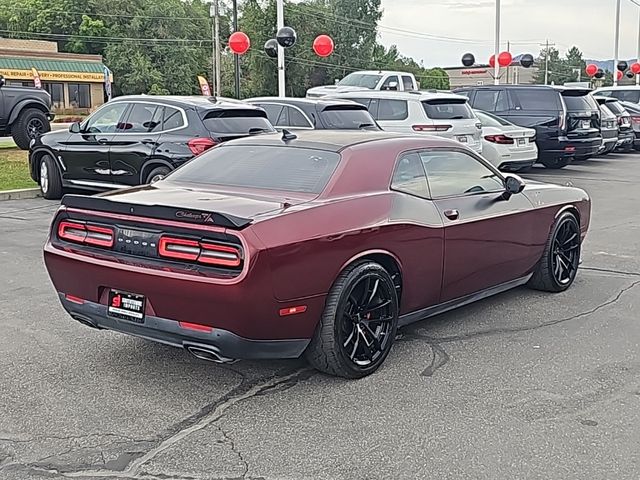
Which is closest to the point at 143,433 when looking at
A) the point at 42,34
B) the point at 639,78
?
the point at 639,78

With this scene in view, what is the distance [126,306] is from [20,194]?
373 inches

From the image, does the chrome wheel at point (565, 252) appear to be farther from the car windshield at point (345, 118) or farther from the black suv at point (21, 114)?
the black suv at point (21, 114)

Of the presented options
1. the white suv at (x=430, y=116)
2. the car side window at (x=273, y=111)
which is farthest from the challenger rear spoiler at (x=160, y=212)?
the white suv at (x=430, y=116)

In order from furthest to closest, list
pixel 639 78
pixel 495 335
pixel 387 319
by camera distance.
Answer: pixel 639 78, pixel 495 335, pixel 387 319

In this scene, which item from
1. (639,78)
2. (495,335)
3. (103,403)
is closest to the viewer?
(103,403)

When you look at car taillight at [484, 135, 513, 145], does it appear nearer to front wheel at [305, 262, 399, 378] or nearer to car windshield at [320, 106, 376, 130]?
car windshield at [320, 106, 376, 130]

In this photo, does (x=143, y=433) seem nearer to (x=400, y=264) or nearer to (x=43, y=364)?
(x=43, y=364)

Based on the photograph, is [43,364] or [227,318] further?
[43,364]

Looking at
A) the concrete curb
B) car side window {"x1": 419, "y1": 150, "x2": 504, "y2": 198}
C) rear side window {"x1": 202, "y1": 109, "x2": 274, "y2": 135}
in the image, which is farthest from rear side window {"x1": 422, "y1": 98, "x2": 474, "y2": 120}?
car side window {"x1": 419, "y1": 150, "x2": 504, "y2": 198}

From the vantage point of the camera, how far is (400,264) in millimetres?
5215

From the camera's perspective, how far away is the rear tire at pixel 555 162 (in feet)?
60.9

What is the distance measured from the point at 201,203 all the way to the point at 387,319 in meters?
1.37

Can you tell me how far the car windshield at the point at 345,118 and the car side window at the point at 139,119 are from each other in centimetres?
310

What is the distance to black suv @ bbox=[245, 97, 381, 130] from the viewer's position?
43.9ft
